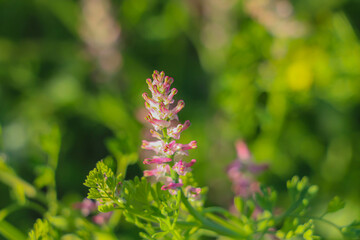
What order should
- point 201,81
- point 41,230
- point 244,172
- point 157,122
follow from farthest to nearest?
1. point 201,81
2. point 244,172
3. point 41,230
4. point 157,122

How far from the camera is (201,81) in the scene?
3070mm

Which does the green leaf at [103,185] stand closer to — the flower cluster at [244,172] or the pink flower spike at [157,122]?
the pink flower spike at [157,122]

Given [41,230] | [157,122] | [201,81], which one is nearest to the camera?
[157,122]

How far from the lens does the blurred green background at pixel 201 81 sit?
235cm

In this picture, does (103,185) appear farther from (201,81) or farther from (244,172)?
(201,81)

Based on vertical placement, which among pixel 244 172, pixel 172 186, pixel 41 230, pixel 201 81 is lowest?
pixel 41 230

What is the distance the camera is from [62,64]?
3180 millimetres

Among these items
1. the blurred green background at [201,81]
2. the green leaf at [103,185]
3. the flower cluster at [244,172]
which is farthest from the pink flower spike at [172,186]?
the blurred green background at [201,81]

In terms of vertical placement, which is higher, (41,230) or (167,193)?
(167,193)

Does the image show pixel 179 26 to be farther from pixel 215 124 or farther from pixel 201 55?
pixel 215 124

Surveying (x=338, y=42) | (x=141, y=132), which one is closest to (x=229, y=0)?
(x=338, y=42)

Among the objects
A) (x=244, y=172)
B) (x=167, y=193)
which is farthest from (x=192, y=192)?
(x=244, y=172)

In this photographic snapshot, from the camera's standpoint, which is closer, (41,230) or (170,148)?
(170,148)

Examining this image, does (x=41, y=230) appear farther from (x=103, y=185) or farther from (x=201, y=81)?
(x=201, y=81)
